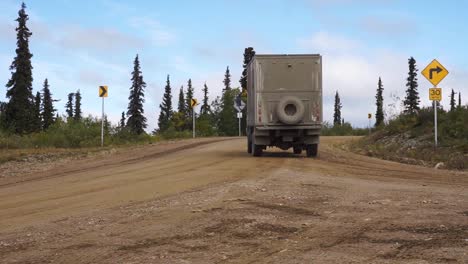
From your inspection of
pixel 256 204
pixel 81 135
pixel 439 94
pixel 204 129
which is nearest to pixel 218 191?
pixel 256 204

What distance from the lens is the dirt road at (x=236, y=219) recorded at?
5953mm

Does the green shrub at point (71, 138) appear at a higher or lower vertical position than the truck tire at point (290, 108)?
lower

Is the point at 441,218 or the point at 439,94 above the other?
the point at 439,94

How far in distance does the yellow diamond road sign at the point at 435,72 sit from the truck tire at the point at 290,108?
6.30m

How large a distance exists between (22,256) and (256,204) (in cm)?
396

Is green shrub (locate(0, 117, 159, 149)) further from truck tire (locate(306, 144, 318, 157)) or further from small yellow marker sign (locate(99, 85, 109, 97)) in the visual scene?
truck tire (locate(306, 144, 318, 157))

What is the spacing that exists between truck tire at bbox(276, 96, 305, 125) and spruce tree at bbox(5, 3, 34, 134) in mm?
52002

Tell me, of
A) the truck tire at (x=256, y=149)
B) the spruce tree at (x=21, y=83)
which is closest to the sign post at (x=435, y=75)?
the truck tire at (x=256, y=149)

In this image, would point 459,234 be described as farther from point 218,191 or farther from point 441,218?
point 218,191

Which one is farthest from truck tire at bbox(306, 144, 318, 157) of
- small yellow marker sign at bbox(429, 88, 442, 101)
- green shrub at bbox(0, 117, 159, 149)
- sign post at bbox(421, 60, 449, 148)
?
green shrub at bbox(0, 117, 159, 149)

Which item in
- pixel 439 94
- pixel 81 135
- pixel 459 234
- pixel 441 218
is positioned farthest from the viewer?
pixel 81 135

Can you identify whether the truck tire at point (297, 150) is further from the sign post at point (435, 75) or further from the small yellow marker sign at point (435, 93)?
the small yellow marker sign at point (435, 93)

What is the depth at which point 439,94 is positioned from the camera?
21125mm

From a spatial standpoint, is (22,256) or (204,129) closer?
(22,256)
